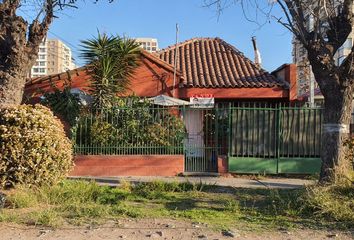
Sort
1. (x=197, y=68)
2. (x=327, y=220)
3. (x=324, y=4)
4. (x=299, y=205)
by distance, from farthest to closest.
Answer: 1. (x=197, y=68)
2. (x=324, y=4)
3. (x=299, y=205)
4. (x=327, y=220)

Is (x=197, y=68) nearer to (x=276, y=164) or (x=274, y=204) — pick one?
(x=276, y=164)

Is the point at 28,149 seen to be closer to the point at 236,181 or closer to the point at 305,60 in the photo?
the point at 236,181

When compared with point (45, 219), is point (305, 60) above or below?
above

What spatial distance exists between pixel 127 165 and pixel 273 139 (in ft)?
14.7

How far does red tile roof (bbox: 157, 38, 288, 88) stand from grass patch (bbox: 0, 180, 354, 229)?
25.9 feet

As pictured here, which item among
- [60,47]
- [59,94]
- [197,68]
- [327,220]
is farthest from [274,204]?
[60,47]

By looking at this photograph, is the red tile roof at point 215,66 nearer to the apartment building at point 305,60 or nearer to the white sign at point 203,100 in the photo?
the white sign at point 203,100

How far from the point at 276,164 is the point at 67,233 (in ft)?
28.3

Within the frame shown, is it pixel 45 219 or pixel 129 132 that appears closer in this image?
pixel 45 219

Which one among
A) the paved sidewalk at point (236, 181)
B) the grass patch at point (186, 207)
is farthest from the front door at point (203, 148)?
the grass patch at point (186, 207)

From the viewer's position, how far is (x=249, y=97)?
57.2 feet

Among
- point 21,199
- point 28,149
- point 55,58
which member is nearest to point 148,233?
point 21,199

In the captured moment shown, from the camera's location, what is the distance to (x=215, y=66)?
19.2 m

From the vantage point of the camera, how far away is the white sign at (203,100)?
16422 mm
